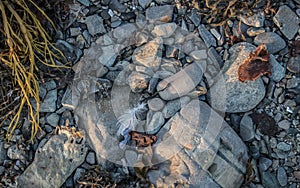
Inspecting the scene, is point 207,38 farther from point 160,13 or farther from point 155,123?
point 155,123

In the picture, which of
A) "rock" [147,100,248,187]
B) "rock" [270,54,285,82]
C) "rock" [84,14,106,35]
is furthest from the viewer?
"rock" [84,14,106,35]

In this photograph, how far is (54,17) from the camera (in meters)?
2.39

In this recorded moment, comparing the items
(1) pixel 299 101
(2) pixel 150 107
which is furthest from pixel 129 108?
(1) pixel 299 101

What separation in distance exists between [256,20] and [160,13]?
21.0 inches

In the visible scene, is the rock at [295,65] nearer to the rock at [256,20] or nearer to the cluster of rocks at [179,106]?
the cluster of rocks at [179,106]

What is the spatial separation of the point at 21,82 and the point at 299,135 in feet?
4.96

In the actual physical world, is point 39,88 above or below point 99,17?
below

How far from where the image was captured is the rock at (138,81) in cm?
228

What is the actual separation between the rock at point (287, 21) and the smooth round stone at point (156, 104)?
77cm

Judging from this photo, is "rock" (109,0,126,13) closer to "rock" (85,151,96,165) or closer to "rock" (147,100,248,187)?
"rock" (147,100,248,187)

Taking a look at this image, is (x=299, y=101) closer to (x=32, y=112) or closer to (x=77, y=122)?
Result: (x=77, y=122)

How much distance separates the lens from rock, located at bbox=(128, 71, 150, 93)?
2.28 metres

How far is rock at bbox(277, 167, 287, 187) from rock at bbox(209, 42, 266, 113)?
369mm

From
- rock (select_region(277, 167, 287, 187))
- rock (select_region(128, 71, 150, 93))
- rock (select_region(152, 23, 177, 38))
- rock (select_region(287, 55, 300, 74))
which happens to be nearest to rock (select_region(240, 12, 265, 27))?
rock (select_region(287, 55, 300, 74))
